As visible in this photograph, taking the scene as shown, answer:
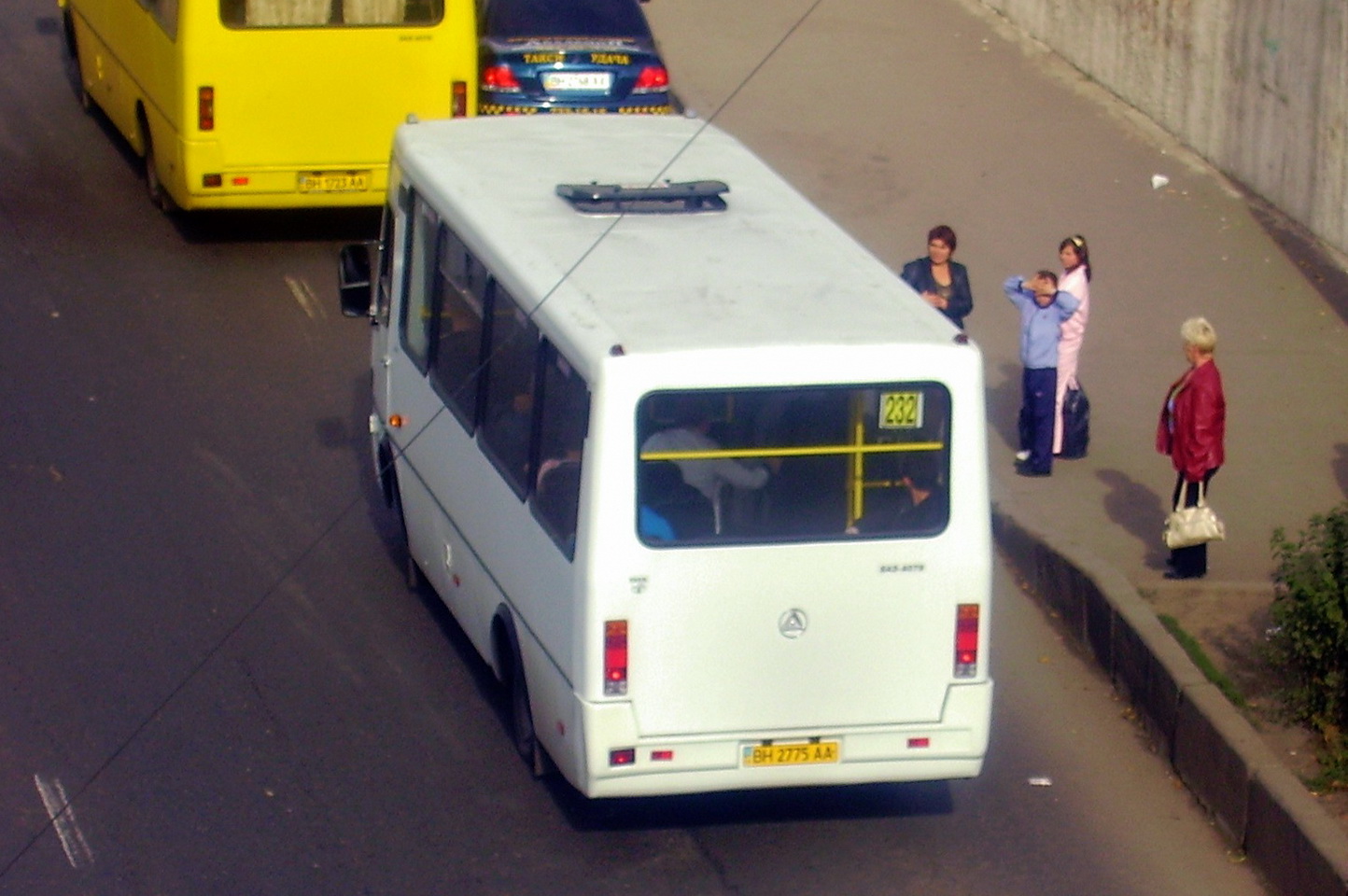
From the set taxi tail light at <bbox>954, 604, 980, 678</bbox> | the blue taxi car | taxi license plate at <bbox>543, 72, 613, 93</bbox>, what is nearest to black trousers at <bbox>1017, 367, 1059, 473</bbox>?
taxi tail light at <bbox>954, 604, 980, 678</bbox>

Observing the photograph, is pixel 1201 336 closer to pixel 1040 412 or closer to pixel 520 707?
pixel 1040 412

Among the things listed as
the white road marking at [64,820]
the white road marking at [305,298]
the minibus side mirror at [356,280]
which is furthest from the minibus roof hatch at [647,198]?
the white road marking at [305,298]

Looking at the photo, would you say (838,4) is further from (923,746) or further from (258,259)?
(923,746)

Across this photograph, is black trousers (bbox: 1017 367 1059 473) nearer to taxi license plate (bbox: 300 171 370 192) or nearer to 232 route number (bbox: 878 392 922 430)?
232 route number (bbox: 878 392 922 430)

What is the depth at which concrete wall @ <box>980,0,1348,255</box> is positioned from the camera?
16062 millimetres

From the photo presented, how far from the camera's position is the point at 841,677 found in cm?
830

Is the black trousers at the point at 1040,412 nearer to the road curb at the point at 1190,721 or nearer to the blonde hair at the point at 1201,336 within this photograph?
the road curb at the point at 1190,721

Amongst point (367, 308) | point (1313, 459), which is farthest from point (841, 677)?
point (1313, 459)

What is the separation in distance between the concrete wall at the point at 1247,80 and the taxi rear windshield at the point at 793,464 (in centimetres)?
870

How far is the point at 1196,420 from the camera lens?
1082cm

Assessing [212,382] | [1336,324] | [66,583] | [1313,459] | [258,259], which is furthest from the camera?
[258,259]

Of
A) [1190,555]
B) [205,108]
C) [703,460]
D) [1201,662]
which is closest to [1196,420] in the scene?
[1190,555]

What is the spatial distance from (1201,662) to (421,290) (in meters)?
3.97

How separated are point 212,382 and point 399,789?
5.42 meters
